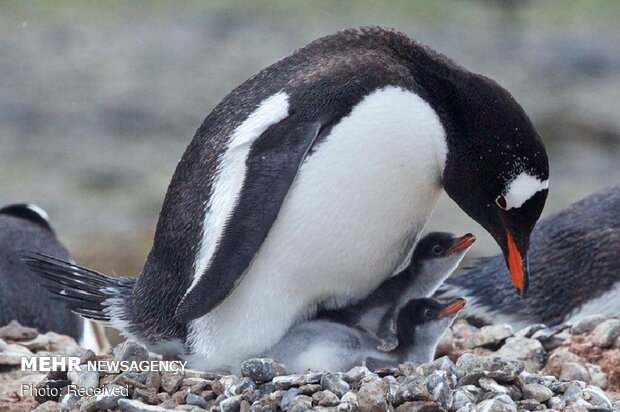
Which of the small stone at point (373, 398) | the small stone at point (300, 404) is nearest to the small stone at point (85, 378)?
the small stone at point (300, 404)

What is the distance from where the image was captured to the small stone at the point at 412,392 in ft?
11.9

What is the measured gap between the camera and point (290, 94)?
4184 millimetres

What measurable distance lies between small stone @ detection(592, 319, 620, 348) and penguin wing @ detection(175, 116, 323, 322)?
1507mm

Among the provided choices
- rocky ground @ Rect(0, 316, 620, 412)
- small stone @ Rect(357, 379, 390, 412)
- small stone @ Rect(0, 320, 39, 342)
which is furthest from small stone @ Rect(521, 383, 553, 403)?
small stone @ Rect(0, 320, 39, 342)

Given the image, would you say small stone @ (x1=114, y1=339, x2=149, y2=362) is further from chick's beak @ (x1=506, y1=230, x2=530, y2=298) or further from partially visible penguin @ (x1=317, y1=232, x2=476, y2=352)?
chick's beak @ (x1=506, y1=230, x2=530, y2=298)

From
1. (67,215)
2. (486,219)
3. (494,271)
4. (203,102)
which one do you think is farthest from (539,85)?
(486,219)

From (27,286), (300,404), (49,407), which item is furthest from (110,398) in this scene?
(27,286)

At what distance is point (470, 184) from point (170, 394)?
3.44 ft

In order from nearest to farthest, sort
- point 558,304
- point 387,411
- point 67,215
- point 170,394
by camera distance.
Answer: point 387,411, point 170,394, point 558,304, point 67,215

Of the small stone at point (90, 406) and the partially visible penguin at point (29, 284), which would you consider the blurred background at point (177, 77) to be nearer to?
the partially visible penguin at point (29, 284)

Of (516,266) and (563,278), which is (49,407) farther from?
(563,278)

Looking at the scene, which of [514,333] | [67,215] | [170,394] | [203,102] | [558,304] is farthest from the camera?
[203,102]

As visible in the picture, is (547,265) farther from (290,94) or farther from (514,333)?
(290,94)

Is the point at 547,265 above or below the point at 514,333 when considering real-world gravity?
above
